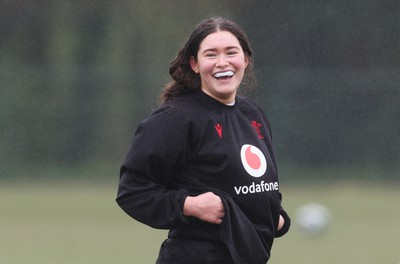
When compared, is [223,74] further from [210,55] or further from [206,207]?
[206,207]

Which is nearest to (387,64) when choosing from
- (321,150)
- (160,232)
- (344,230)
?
(321,150)

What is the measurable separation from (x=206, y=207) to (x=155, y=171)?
0.23 m

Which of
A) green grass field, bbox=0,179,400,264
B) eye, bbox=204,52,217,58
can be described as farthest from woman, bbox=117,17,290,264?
green grass field, bbox=0,179,400,264

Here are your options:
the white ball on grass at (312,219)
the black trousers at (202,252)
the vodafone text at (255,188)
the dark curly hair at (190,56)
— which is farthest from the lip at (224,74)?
the white ball on grass at (312,219)

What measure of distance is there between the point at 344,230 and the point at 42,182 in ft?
15.7

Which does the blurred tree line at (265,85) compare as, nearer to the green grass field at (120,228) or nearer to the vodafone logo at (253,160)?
the green grass field at (120,228)

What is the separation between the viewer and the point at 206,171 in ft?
12.3

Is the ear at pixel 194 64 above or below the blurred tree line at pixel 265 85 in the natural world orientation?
below

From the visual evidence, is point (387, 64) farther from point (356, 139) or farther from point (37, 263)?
point (37, 263)

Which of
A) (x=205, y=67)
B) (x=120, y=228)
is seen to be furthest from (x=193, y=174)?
(x=120, y=228)

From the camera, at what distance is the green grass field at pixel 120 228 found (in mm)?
9148

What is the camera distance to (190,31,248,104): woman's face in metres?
3.84

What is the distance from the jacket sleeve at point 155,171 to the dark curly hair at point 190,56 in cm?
18

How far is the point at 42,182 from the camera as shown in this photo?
47.5ft
